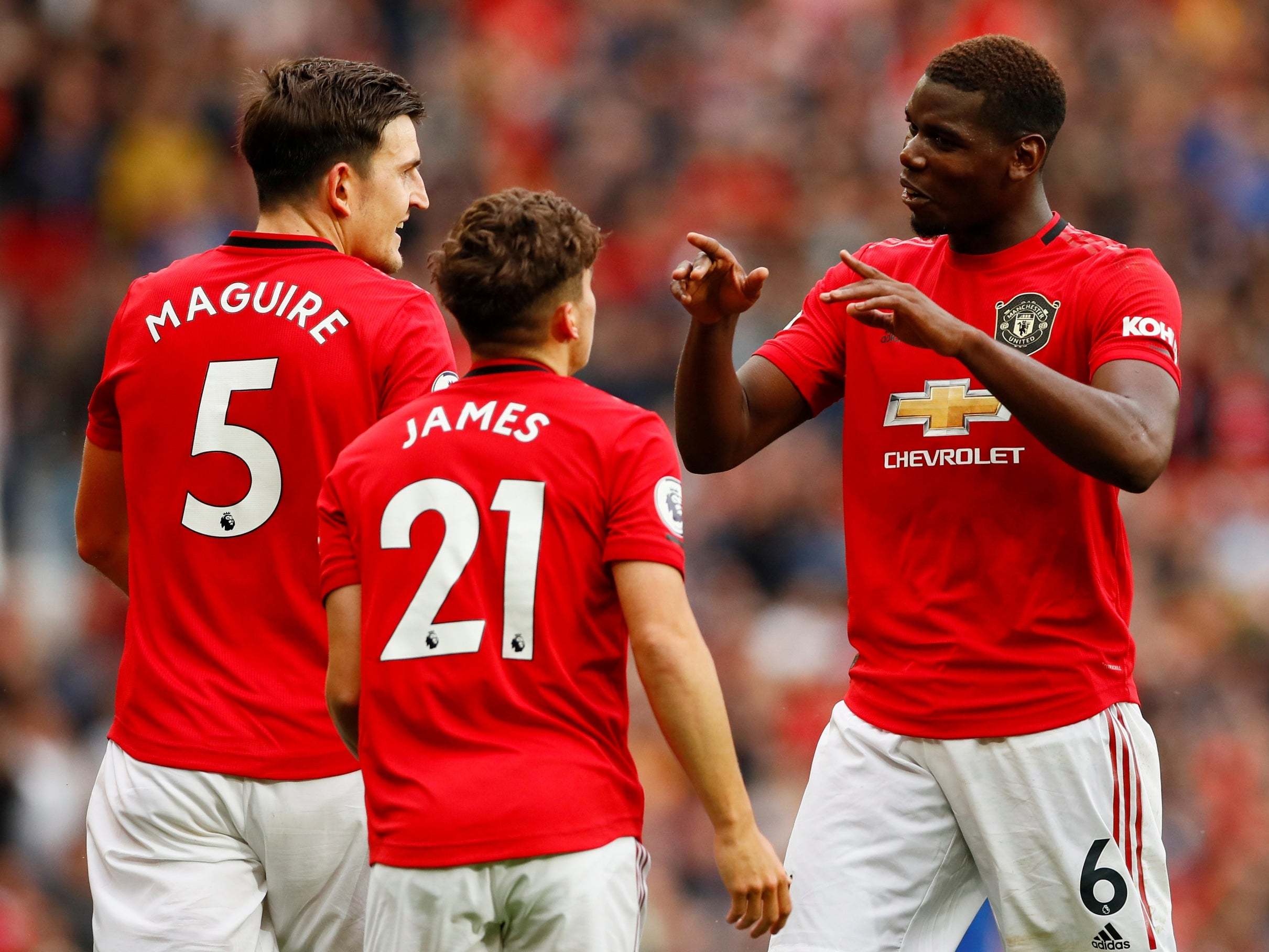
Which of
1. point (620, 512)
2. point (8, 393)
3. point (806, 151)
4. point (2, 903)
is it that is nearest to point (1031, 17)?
point (806, 151)

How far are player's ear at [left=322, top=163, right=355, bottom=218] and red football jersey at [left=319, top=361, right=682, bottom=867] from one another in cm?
77

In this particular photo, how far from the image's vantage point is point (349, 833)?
363cm

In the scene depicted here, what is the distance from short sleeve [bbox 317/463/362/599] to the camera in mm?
3316

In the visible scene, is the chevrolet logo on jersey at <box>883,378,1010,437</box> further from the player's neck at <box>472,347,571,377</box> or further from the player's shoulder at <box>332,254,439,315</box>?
the player's shoulder at <box>332,254,439,315</box>

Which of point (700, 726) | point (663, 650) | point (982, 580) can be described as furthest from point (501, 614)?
point (982, 580)

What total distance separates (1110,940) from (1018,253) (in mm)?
1539

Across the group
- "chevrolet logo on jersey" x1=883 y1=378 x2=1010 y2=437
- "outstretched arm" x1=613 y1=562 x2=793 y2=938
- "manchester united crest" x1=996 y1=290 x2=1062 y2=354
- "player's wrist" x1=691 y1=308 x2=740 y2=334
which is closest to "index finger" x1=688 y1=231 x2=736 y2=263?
"player's wrist" x1=691 y1=308 x2=740 y2=334

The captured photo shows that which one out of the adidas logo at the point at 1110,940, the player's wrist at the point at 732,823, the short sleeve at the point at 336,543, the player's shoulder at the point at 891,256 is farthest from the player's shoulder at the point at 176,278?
the adidas logo at the point at 1110,940

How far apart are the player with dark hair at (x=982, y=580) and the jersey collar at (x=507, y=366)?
61cm

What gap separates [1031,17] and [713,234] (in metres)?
2.74

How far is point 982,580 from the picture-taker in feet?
12.8

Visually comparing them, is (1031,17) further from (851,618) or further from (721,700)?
(721,700)

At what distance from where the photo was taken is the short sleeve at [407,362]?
3.64 meters

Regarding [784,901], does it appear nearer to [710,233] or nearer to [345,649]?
[345,649]
